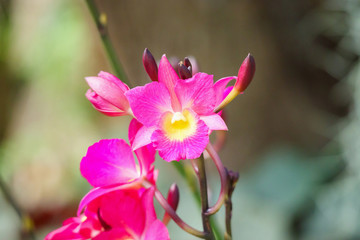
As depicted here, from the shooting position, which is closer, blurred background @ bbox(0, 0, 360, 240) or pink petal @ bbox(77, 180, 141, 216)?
pink petal @ bbox(77, 180, 141, 216)

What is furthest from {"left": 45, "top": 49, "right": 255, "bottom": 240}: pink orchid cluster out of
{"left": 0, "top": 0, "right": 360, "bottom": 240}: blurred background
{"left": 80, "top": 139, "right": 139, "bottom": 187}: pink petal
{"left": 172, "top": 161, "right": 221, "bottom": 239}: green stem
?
{"left": 0, "top": 0, "right": 360, "bottom": 240}: blurred background

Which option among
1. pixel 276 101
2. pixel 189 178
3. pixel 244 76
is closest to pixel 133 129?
pixel 244 76

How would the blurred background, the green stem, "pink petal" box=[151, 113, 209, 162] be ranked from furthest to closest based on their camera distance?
the blurred background → the green stem → "pink petal" box=[151, 113, 209, 162]

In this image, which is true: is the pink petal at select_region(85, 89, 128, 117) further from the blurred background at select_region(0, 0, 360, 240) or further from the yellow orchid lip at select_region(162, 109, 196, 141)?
the blurred background at select_region(0, 0, 360, 240)

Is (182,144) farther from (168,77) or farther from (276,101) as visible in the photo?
(276,101)

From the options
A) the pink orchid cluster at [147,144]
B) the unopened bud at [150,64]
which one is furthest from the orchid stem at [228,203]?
the unopened bud at [150,64]

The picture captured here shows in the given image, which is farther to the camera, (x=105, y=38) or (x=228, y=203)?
(x=105, y=38)
